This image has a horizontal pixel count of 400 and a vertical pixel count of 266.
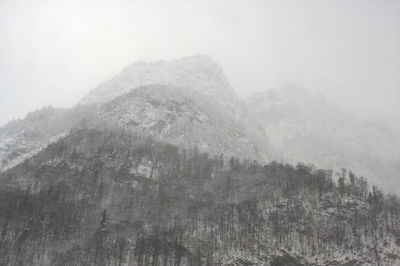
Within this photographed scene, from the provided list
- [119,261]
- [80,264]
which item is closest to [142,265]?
[119,261]

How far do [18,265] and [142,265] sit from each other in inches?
2109

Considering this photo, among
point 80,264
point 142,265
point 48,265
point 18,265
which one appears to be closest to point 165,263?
point 142,265

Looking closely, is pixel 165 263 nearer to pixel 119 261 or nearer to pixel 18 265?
pixel 119 261

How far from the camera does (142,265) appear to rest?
648 feet

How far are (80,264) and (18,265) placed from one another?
26996 mm

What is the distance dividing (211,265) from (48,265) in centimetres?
6979

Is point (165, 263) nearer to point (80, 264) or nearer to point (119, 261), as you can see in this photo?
point (119, 261)

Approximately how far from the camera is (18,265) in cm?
19962

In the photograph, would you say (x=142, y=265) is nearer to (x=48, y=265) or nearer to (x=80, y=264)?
(x=80, y=264)

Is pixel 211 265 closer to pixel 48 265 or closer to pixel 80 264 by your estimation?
pixel 80 264

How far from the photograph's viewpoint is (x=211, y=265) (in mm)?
199875

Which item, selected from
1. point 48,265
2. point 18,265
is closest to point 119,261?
point 48,265

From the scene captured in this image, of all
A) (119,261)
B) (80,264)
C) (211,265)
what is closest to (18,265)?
A: (80,264)

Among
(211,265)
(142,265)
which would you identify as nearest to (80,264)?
(142,265)
